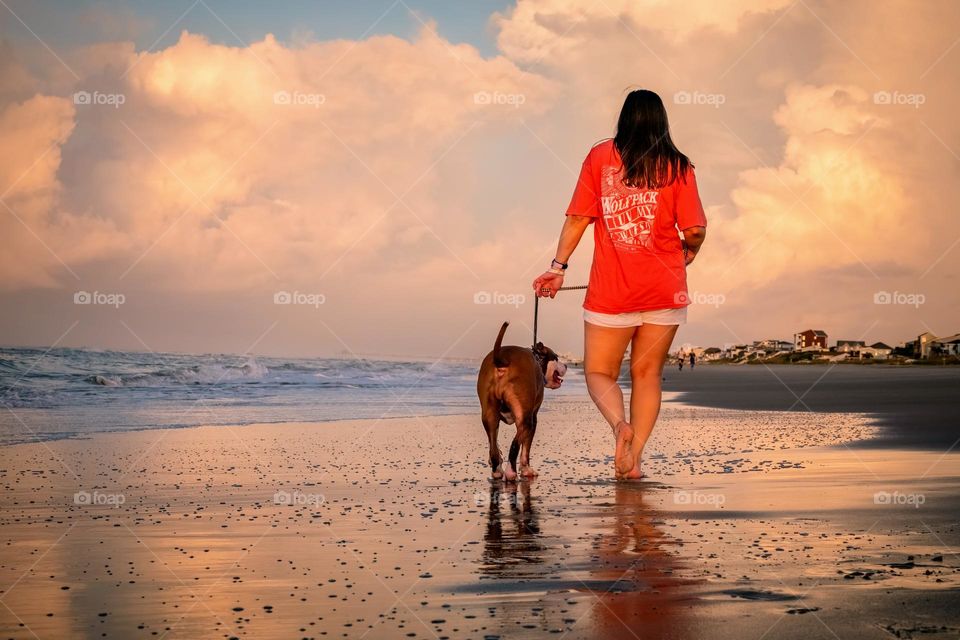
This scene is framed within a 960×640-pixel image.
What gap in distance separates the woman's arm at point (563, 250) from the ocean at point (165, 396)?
260 inches

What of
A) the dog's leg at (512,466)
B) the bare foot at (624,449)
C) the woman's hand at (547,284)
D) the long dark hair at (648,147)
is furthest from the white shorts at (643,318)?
the dog's leg at (512,466)

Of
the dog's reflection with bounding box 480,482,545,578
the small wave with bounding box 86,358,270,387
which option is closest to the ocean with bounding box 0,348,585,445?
the small wave with bounding box 86,358,270,387

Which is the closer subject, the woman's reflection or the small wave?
the woman's reflection

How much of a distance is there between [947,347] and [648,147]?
180 feet

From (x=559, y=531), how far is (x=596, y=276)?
214cm

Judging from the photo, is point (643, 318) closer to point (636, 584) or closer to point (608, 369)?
point (608, 369)

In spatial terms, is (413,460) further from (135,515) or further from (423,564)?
(423,564)

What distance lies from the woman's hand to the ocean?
6566 millimetres

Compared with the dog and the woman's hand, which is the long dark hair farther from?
the dog

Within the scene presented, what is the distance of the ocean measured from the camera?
13844mm

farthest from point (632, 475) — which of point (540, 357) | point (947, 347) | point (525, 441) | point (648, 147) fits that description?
point (947, 347)

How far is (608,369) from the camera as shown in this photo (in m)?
6.84

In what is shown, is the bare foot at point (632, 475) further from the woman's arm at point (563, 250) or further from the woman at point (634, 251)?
the woman's arm at point (563, 250)

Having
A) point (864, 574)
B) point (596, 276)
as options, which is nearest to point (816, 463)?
point (596, 276)
